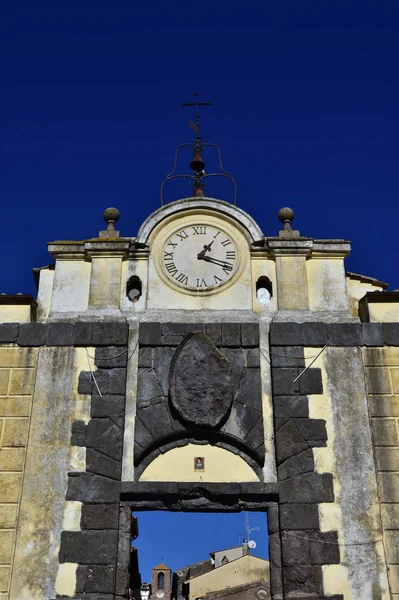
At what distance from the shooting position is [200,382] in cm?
1035

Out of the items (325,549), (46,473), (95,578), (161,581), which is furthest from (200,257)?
(161,581)

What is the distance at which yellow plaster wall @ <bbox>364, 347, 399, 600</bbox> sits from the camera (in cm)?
945

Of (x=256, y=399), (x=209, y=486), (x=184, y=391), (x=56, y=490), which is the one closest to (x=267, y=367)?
(x=256, y=399)

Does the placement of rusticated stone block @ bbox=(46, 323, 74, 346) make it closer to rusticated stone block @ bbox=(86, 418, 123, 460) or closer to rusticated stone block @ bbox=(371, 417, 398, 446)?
rusticated stone block @ bbox=(86, 418, 123, 460)

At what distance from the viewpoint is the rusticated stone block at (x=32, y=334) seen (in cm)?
1067

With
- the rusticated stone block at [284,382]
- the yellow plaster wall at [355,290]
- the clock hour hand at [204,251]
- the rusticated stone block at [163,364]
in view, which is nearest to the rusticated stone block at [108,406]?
the rusticated stone block at [163,364]

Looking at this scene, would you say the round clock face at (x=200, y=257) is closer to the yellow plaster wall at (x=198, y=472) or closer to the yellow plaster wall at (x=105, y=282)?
the yellow plaster wall at (x=105, y=282)

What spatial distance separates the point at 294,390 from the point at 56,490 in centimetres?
365

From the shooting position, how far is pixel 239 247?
11.5 m

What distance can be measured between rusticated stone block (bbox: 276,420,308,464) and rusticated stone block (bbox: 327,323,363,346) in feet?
4.76

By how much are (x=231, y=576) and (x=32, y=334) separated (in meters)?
16.6

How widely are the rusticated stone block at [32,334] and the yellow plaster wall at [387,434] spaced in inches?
192

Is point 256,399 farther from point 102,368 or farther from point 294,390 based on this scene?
point 102,368

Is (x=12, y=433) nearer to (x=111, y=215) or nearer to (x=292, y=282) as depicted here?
(x=111, y=215)
